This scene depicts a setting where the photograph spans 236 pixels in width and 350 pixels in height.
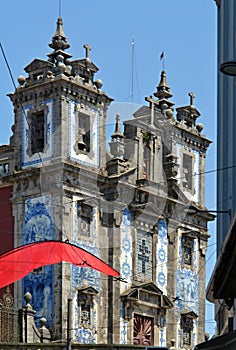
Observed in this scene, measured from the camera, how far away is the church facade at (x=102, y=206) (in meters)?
40.9

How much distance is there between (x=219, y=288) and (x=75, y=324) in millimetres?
25005

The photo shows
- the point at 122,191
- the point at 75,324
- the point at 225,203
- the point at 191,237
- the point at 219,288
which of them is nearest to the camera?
the point at 219,288

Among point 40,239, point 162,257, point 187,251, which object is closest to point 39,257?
point 40,239

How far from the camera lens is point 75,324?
40.3m

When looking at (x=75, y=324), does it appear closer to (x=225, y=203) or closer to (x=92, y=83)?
(x=92, y=83)

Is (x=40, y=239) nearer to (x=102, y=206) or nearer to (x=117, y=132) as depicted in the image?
(x=102, y=206)

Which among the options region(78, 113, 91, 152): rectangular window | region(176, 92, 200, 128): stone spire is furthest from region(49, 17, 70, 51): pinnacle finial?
region(176, 92, 200, 128): stone spire

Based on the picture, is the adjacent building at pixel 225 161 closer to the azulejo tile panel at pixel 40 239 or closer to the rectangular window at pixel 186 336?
the azulejo tile panel at pixel 40 239

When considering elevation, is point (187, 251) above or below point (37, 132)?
below

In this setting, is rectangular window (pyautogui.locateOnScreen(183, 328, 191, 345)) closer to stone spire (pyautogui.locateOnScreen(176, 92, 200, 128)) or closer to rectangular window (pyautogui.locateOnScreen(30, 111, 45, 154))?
stone spire (pyautogui.locateOnScreen(176, 92, 200, 128))

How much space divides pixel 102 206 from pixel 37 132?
325cm

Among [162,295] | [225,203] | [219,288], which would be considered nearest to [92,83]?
[162,295]

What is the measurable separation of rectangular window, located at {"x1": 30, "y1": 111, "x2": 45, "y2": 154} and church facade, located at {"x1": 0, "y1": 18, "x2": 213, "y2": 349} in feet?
0.11

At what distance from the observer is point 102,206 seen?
1673 inches
